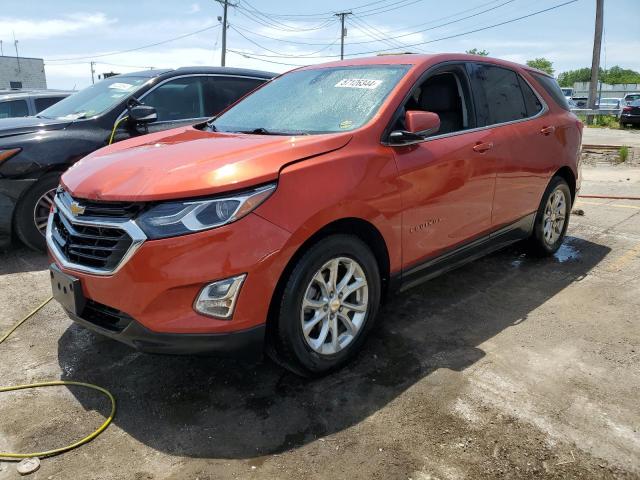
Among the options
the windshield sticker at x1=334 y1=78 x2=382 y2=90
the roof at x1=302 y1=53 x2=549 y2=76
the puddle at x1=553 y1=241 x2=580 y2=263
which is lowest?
the puddle at x1=553 y1=241 x2=580 y2=263

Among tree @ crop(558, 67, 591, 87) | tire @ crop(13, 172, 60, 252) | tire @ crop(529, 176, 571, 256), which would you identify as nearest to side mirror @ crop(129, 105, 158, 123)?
tire @ crop(13, 172, 60, 252)

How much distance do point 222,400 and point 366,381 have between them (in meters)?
0.78

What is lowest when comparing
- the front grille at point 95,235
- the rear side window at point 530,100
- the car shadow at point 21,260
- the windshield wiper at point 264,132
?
the car shadow at point 21,260

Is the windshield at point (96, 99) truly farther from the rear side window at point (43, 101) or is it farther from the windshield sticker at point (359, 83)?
the rear side window at point (43, 101)

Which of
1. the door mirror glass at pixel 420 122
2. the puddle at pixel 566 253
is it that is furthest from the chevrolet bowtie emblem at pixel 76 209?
the puddle at pixel 566 253

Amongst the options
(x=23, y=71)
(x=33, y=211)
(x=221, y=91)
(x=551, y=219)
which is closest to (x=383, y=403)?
(x=551, y=219)

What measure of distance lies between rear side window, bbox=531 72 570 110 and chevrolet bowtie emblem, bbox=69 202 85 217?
12.9 ft

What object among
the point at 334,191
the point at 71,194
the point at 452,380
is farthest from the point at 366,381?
the point at 71,194

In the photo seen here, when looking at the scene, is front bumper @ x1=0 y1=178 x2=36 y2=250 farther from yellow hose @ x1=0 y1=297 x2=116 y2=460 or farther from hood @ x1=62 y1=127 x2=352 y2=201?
hood @ x1=62 y1=127 x2=352 y2=201

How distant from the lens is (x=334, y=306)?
291 cm

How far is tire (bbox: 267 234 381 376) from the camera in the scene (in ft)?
8.74

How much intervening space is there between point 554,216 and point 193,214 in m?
3.74

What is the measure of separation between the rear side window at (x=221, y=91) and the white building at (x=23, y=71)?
59120mm

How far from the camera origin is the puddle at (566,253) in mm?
5120
